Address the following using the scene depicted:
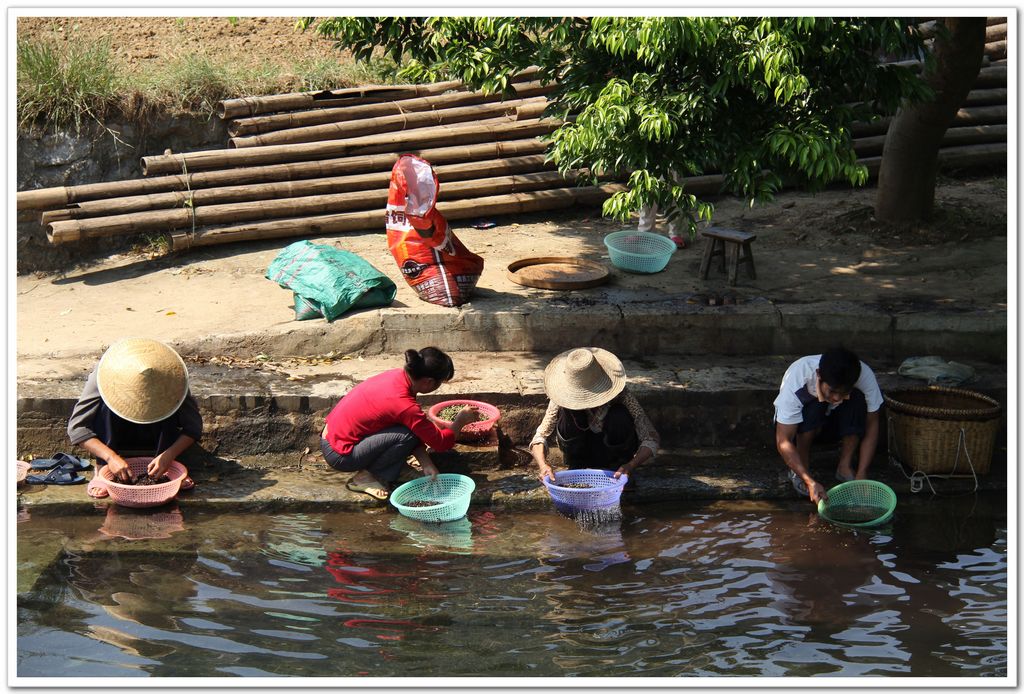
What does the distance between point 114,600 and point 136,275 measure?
15.1 feet

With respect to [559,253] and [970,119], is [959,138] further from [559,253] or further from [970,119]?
[559,253]

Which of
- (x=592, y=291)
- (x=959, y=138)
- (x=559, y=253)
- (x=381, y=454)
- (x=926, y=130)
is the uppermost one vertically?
(x=926, y=130)

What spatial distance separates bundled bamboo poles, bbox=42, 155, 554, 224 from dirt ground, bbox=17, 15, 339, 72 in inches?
79.4

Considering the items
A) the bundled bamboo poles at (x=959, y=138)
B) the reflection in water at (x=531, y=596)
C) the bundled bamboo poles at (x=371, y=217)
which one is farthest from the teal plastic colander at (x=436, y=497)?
the bundled bamboo poles at (x=959, y=138)

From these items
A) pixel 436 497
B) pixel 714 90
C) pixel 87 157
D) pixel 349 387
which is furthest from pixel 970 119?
pixel 87 157

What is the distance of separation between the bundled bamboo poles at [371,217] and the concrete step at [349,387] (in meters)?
2.36

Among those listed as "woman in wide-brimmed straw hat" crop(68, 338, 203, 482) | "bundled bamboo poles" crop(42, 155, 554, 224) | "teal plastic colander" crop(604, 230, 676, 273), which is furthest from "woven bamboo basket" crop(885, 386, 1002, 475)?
"woman in wide-brimmed straw hat" crop(68, 338, 203, 482)

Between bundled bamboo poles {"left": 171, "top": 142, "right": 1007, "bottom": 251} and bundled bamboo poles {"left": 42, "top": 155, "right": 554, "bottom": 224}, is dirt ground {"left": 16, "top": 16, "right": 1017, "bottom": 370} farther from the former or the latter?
bundled bamboo poles {"left": 42, "top": 155, "right": 554, "bottom": 224}

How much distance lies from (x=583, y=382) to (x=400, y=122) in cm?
521

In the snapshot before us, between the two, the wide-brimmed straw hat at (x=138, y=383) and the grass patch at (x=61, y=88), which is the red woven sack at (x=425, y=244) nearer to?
the wide-brimmed straw hat at (x=138, y=383)

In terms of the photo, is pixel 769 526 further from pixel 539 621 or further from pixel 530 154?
pixel 530 154

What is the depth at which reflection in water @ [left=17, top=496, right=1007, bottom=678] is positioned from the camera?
5055 mm

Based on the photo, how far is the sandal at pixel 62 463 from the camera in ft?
22.0

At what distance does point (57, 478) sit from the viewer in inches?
260
